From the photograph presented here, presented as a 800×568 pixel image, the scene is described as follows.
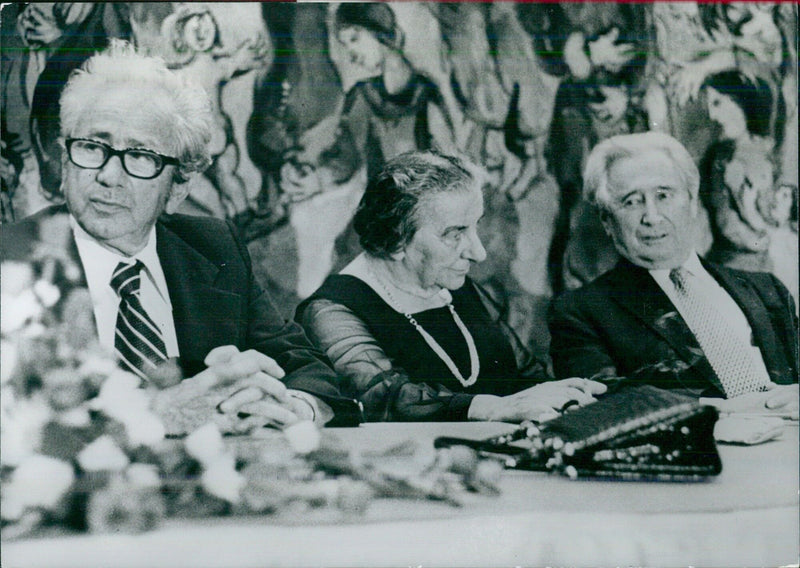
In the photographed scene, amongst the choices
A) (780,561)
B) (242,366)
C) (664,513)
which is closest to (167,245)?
(242,366)

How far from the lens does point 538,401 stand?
354 cm

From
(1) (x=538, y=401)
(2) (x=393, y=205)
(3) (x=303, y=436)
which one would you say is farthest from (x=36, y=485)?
(1) (x=538, y=401)

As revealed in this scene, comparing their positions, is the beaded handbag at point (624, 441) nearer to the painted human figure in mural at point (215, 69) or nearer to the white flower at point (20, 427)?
the painted human figure in mural at point (215, 69)

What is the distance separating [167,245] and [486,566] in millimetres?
1829

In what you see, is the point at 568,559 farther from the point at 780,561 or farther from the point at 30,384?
the point at 30,384

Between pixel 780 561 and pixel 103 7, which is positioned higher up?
pixel 103 7

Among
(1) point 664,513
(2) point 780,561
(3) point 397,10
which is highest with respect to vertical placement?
(3) point 397,10

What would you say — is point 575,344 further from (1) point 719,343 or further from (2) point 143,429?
(2) point 143,429

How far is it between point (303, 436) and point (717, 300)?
6.21 feet

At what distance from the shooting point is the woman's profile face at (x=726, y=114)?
3826mm

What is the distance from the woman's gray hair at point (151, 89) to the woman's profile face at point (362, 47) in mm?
629

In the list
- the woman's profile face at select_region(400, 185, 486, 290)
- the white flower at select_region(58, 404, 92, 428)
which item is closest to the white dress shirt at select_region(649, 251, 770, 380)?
the woman's profile face at select_region(400, 185, 486, 290)

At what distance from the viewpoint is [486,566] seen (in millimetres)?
3441

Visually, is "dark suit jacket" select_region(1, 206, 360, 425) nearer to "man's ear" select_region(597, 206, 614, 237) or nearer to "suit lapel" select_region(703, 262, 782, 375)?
"man's ear" select_region(597, 206, 614, 237)
